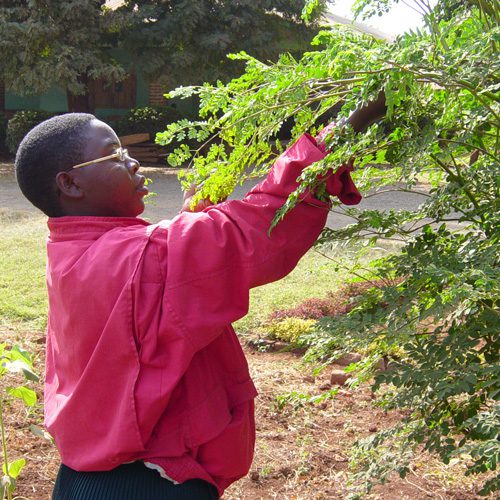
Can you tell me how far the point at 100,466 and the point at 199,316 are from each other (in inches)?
19.3

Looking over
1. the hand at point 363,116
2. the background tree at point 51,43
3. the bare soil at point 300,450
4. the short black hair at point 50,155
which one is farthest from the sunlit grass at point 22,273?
the background tree at point 51,43

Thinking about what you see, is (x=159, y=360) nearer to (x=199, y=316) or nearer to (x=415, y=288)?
(x=199, y=316)

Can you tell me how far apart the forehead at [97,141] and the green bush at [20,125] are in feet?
60.9

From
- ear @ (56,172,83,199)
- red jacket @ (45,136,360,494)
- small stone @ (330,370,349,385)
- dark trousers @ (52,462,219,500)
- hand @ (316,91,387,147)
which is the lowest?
small stone @ (330,370,349,385)

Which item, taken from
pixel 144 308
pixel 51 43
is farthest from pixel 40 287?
pixel 51 43

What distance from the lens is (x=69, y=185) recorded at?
2.02m

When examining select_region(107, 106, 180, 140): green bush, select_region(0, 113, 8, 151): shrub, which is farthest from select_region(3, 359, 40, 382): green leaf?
select_region(0, 113, 8, 151): shrub

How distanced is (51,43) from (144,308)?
685 inches

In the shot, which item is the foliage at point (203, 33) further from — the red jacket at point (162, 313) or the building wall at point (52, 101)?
the red jacket at point (162, 313)

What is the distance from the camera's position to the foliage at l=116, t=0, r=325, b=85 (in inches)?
695

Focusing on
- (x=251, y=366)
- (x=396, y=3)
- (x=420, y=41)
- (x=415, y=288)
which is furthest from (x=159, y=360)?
(x=251, y=366)

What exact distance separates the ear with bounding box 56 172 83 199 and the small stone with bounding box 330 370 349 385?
10.1 feet

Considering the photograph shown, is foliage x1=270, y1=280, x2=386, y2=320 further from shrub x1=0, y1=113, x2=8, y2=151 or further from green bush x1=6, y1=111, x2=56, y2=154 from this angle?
shrub x1=0, y1=113, x2=8, y2=151

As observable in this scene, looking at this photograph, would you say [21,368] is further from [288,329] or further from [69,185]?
[288,329]
